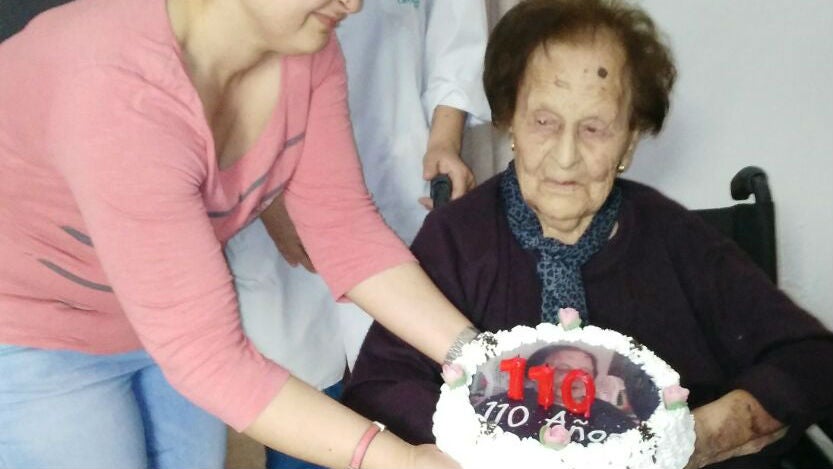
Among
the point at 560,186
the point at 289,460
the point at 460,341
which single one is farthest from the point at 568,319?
the point at 289,460

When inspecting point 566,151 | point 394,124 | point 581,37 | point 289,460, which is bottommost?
point 289,460

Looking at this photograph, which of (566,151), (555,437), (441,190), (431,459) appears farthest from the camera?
(441,190)

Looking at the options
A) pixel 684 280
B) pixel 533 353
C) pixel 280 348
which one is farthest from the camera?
pixel 280 348

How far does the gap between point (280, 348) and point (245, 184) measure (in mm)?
595

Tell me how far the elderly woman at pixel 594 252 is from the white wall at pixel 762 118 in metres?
0.51

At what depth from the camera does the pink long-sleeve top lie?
0.85 meters

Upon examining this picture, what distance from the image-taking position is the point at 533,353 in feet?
3.39

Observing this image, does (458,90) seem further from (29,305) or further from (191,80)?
(29,305)

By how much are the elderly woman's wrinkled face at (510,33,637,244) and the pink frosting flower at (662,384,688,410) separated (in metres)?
0.40

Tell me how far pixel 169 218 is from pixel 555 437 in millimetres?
472

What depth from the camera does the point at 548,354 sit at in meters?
1.03

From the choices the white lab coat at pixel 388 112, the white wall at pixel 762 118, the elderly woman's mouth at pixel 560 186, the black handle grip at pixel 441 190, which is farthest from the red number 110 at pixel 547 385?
the white wall at pixel 762 118

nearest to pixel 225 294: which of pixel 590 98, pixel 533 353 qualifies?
pixel 533 353

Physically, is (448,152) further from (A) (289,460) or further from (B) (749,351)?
(A) (289,460)
